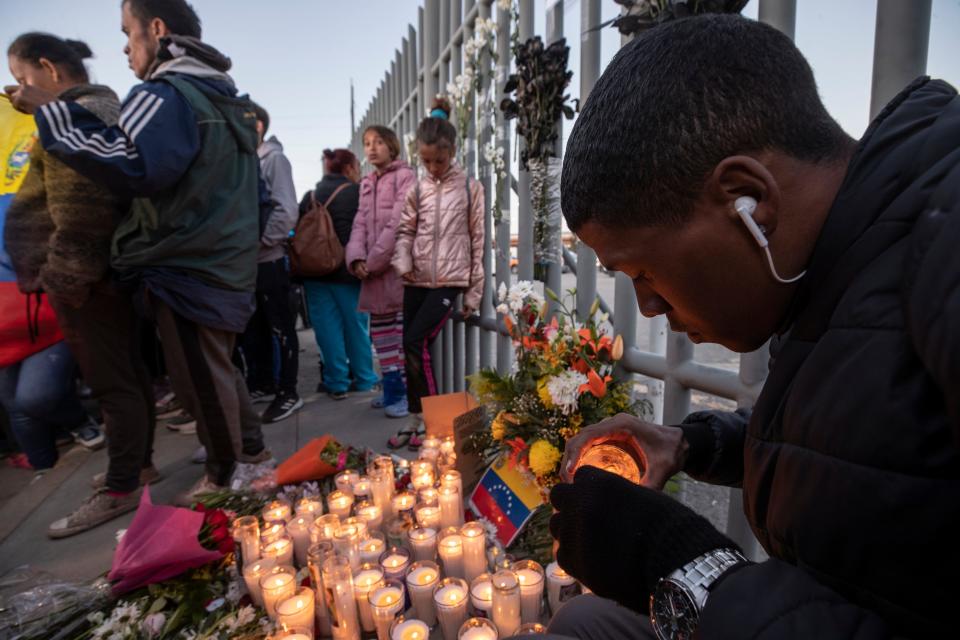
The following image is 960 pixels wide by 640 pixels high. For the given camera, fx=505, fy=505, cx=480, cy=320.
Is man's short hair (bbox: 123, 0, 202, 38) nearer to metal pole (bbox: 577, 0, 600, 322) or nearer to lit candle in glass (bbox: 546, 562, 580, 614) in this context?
metal pole (bbox: 577, 0, 600, 322)

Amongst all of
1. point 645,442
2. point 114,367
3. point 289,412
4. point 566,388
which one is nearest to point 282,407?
point 289,412

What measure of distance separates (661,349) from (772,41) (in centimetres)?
213

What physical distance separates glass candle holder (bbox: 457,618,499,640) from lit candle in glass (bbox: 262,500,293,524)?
1.30 metres

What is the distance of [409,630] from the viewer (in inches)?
65.7

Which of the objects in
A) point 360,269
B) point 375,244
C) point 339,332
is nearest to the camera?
point 375,244

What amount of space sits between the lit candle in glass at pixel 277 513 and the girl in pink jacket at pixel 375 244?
1988 mm

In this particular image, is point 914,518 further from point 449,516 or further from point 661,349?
point 661,349

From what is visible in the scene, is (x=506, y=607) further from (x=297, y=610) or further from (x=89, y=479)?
(x=89, y=479)

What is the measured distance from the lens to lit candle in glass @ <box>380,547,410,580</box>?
77.5 inches

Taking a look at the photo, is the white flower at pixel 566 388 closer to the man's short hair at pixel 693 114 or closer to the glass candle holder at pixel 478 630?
the glass candle holder at pixel 478 630

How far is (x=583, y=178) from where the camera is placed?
89 centimetres

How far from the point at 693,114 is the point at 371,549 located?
2.13 metres

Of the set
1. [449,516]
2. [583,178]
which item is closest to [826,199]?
[583,178]

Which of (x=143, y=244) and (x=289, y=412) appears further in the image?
(x=289, y=412)
